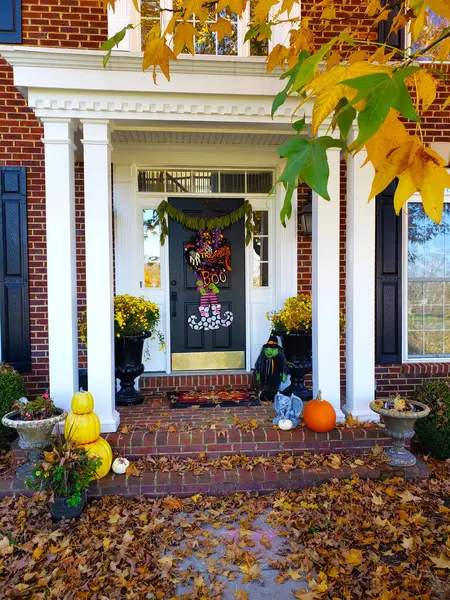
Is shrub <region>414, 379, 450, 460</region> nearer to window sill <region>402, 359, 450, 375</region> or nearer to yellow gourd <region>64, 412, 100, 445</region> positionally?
window sill <region>402, 359, 450, 375</region>

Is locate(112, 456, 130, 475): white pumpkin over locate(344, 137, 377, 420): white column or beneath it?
beneath

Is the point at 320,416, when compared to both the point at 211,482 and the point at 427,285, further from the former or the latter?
the point at 427,285

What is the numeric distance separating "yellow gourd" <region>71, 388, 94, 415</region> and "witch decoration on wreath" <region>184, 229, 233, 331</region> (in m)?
2.20

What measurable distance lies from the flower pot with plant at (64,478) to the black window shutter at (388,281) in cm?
342

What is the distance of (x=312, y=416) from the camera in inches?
151

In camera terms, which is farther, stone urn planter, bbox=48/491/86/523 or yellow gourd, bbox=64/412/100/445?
yellow gourd, bbox=64/412/100/445

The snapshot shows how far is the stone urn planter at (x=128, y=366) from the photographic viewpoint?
4676 mm

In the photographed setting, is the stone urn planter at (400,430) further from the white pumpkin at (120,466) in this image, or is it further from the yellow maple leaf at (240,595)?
the white pumpkin at (120,466)

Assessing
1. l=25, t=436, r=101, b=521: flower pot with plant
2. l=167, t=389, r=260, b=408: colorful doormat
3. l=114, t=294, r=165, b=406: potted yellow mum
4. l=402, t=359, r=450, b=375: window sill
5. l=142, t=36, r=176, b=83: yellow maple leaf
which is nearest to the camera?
l=142, t=36, r=176, b=83: yellow maple leaf

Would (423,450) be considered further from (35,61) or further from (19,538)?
(35,61)

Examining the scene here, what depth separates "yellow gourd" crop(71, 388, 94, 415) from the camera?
3.45 metres

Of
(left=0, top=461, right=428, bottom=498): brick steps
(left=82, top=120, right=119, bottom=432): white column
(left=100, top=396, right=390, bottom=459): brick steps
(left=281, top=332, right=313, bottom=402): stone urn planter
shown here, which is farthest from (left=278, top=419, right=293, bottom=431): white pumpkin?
(left=82, top=120, right=119, bottom=432): white column

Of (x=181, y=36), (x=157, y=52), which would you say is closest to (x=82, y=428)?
(x=157, y=52)

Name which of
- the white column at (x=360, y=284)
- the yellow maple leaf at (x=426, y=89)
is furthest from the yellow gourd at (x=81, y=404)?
the yellow maple leaf at (x=426, y=89)
